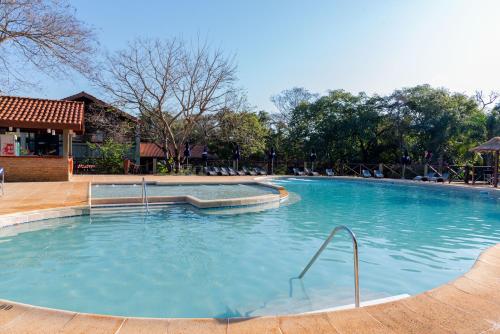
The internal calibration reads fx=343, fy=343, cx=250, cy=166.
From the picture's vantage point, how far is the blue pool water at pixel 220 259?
411 centimetres

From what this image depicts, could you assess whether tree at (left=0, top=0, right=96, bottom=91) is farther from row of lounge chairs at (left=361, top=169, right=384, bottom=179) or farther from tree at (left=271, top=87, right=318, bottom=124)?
tree at (left=271, top=87, right=318, bottom=124)

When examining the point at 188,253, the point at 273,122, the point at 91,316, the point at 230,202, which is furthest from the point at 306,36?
the point at 273,122

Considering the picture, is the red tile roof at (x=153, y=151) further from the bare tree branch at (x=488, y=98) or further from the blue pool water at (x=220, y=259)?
the bare tree branch at (x=488, y=98)

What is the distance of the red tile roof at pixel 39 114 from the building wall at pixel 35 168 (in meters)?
1.29

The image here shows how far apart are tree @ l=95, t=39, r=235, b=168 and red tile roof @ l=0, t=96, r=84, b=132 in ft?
18.4

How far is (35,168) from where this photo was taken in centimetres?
1344

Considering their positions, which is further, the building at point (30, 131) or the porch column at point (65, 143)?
the porch column at point (65, 143)

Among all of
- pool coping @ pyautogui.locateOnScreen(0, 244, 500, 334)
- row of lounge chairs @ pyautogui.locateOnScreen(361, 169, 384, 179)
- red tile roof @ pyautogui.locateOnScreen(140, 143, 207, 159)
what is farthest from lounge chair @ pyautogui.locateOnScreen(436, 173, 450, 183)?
red tile roof @ pyautogui.locateOnScreen(140, 143, 207, 159)

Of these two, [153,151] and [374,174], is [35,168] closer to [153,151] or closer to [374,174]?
[153,151]

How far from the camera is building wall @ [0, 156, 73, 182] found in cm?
1306

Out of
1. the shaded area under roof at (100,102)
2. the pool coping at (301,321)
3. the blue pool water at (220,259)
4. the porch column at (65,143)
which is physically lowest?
the blue pool water at (220,259)

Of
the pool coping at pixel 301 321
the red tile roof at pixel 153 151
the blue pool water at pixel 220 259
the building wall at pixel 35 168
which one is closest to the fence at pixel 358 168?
the red tile roof at pixel 153 151

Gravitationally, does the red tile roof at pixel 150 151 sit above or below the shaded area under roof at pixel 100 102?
below

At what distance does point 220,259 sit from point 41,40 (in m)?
12.8
